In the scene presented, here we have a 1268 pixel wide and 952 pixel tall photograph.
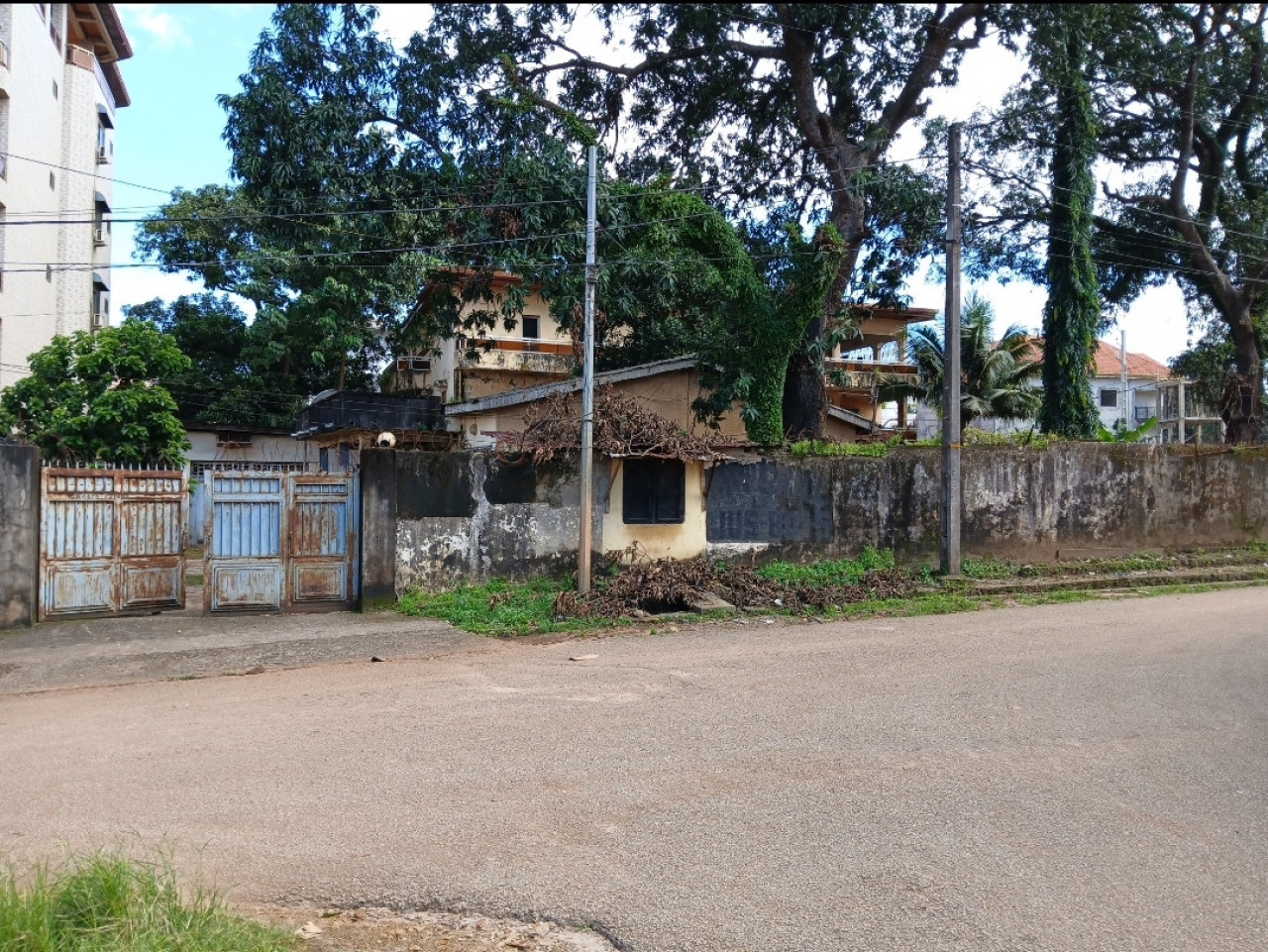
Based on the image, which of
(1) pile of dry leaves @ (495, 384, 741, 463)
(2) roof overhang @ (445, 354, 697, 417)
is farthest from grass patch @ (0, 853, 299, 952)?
(2) roof overhang @ (445, 354, 697, 417)

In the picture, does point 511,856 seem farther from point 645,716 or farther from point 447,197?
point 447,197

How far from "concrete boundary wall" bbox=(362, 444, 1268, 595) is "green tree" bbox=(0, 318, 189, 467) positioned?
6.11m

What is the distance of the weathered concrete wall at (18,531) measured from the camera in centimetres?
1169

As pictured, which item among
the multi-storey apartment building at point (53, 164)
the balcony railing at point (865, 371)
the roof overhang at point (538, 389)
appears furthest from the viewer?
the balcony railing at point (865, 371)

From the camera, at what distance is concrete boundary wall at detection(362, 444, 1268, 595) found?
1346cm

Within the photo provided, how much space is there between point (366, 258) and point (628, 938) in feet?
54.1

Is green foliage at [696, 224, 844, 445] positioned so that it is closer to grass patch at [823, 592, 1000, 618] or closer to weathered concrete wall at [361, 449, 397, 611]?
grass patch at [823, 592, 1000, 618]

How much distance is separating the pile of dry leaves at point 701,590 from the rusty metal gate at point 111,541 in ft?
17.6

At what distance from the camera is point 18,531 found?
11.7m

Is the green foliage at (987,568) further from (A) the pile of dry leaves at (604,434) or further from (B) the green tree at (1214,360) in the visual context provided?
(B) the green tree at (1214,360)

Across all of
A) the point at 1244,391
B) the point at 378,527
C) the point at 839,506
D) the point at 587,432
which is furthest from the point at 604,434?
the point at 1244,391

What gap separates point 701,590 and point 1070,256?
12.7 meters

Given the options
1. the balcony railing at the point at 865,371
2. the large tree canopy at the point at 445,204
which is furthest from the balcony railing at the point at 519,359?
the balcony railing at the point at 865,371

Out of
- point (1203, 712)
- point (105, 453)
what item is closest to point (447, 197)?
point (105, 453)
